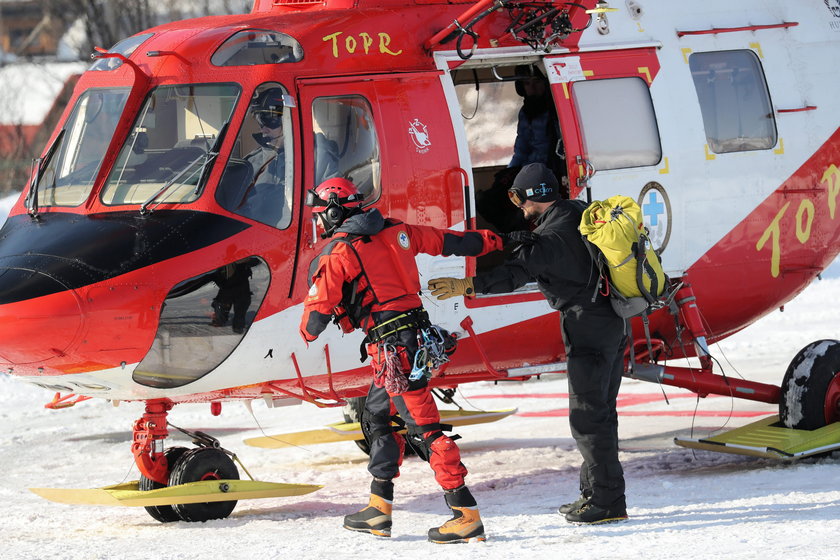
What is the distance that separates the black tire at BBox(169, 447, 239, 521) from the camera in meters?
7.35

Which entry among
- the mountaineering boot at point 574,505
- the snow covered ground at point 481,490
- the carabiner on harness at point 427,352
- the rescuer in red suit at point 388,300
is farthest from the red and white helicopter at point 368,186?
the mountaineering boot at point 574,505

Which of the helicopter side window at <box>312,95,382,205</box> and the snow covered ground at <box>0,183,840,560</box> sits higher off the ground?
the helicopter side window at <box>312,95,382,205</box>

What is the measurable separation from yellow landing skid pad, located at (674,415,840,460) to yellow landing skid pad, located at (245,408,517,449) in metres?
2.08

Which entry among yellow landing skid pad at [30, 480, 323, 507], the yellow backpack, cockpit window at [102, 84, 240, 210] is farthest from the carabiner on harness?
cockpit window at [102, 84, 240, 210]

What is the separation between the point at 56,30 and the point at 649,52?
32.2m

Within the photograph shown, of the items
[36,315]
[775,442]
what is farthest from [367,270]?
[775,442]

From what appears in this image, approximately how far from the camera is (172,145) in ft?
23.5

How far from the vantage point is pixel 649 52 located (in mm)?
8484

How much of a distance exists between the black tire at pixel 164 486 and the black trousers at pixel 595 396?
96.3 inches

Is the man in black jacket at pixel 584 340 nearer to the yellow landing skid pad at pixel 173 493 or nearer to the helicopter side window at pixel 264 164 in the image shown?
the helicopter side window at pixel 264 164

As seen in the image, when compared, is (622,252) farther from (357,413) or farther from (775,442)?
(357,413)

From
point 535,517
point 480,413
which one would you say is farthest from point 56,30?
point 535,517

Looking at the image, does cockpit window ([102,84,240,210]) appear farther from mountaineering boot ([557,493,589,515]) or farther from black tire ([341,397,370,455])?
black tire ([341,397,370,455])

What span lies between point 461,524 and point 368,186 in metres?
2.14
